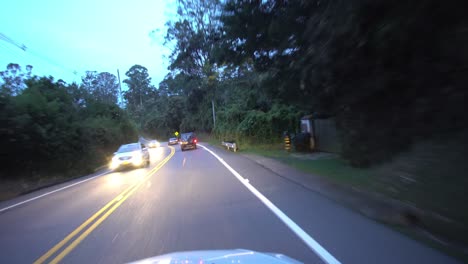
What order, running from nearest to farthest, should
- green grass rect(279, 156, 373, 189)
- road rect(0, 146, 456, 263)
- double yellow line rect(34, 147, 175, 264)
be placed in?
1. road rect(0, 146, 456, 263)
2. double yellow line rect(34, 147, 175, 264)
3. green grass rect(279, 156, 373, 189)

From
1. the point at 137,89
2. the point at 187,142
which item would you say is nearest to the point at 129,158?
the point at 187,142

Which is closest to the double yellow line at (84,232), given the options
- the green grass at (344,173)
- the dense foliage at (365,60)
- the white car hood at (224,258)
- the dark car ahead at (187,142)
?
the white car hood at (224,258)

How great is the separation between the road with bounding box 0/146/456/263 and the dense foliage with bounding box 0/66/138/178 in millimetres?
6309

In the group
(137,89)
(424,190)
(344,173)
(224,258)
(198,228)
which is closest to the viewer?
(224,258)

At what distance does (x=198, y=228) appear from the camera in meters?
6.69

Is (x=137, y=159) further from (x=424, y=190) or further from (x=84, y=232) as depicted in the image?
(x=424, y=190)

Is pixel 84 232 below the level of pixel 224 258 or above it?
below

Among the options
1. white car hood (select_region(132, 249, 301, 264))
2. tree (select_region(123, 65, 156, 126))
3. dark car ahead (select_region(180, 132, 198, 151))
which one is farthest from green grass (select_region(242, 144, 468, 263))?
tree (select_region(123, 65, 156, 126))

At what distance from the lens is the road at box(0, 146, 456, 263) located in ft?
17.1

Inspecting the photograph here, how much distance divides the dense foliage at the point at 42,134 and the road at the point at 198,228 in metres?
6.31

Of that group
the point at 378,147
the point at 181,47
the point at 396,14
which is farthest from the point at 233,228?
the point at 181,47

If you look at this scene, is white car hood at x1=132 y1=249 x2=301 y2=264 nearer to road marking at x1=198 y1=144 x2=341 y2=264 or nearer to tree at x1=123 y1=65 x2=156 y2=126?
road marking at x1=198 y1=144 x2=341 y2=264

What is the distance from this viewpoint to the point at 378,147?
10469 millimetres

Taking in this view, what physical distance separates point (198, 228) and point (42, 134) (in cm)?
1447
